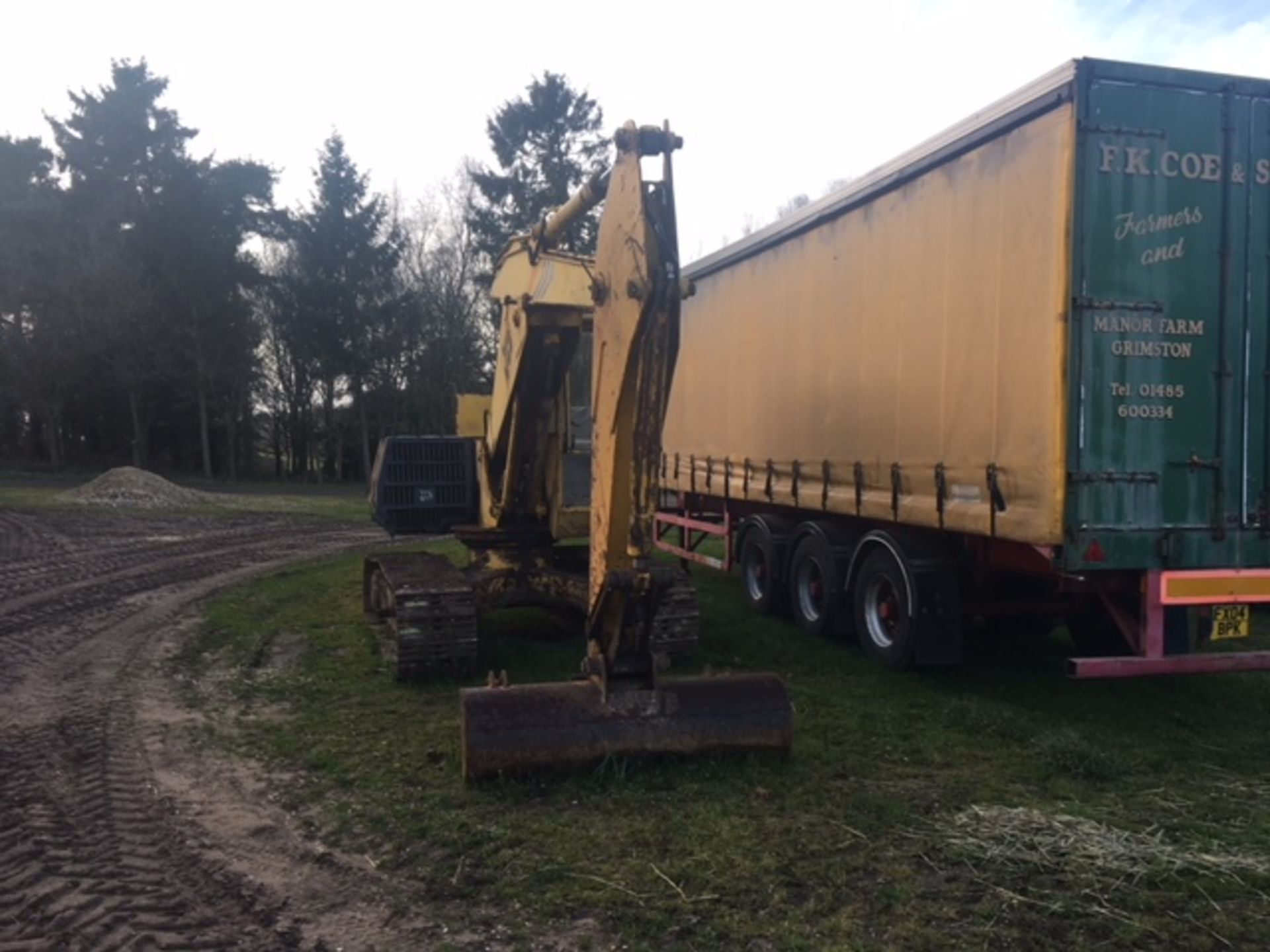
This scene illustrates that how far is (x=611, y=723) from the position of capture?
5434 millimetres

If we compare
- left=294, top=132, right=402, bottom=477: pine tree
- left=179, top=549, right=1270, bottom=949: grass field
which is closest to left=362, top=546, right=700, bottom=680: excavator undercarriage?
left=179, top=549, right=1270, bottom=949: grass field

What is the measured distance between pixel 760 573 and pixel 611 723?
575 cm

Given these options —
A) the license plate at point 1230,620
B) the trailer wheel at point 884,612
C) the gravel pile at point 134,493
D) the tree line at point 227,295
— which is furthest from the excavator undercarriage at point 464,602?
the tree line at point 227,295

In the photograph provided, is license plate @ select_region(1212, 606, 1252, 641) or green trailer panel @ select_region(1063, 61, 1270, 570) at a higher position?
green trailer panel @ select_region(1063, 61, 1270, 570)

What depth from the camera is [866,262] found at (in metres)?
8.63

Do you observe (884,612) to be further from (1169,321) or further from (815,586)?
(1169,321)

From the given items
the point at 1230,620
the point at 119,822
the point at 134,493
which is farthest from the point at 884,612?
the point at 134,493

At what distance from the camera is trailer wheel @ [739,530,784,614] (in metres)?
10.4

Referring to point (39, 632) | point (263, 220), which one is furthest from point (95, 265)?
point (39, 632)

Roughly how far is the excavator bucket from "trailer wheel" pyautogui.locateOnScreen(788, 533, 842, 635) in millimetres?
3284

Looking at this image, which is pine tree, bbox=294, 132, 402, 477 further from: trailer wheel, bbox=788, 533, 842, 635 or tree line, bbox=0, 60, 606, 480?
trailer wheel, bbox=788, 533, 842, 635

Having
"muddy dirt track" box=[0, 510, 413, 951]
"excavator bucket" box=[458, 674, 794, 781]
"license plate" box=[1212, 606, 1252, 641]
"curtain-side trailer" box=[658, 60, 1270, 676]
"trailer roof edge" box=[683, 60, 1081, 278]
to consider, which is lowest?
"muddy dirt track" box=[0, 510, 413, 951]

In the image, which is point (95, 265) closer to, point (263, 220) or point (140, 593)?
point (263, 220)

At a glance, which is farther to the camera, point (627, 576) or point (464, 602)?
point (464, 602)
